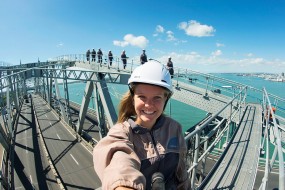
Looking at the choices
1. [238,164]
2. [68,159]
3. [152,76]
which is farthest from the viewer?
[68,159]

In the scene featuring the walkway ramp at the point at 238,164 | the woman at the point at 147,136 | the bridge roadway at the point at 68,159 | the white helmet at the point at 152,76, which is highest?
the white helmet at the point at 152,76

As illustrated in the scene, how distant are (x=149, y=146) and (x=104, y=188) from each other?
60 centimetres

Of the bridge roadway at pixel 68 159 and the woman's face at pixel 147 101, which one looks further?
the bridge roadway at pixel 68 159

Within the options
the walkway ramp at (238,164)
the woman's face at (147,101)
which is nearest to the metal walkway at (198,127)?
the walkway ramp at (238,164)

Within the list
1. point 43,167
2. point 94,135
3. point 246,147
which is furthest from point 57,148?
point 246,147

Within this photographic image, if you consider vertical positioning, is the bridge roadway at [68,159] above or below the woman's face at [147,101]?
below

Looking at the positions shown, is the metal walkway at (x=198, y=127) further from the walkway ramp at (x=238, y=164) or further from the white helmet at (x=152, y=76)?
the white helmet at (x=152, y=76)

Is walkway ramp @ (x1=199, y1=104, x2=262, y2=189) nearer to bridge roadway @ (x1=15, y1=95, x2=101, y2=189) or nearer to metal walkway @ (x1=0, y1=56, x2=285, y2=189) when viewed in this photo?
metal walkway @ (x1=0, y1=56, x2=285, y2=189)

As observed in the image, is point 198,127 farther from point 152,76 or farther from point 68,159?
point 68,159

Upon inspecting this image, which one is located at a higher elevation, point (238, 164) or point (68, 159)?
point (238, 164)

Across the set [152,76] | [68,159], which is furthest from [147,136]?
[68,159]

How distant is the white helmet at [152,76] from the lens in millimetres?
1680

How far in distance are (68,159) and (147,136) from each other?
87.5ft

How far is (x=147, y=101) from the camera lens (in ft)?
5.74
